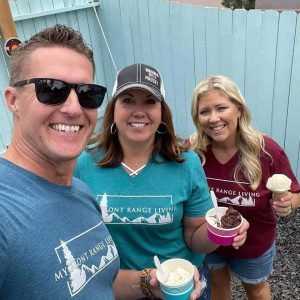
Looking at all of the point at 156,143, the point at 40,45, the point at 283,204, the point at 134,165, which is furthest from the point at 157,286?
the point at 40,45

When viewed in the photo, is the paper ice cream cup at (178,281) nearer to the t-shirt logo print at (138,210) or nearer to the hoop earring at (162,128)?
the t-shirt logo print at (138,210)

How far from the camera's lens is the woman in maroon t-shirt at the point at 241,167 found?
96.9 inches

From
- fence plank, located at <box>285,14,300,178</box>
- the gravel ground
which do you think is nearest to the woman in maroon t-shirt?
the gravel ground

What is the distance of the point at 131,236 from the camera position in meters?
2.04

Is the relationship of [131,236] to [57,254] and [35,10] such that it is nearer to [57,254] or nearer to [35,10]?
[57,254]

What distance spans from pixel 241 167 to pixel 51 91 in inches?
63.4

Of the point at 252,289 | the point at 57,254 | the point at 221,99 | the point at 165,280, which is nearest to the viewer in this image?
the point at 57,254

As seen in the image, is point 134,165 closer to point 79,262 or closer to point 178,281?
point 178,281

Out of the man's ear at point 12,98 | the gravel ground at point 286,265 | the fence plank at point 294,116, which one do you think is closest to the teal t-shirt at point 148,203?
the man's ear at point 12,98

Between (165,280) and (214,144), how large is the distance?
119 centimetres

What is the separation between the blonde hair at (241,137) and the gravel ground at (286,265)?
1.57 meters

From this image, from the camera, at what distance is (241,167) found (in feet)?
8.07

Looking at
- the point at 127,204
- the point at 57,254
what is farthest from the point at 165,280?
the point at 57,254

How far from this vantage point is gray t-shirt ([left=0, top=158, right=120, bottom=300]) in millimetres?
1132
